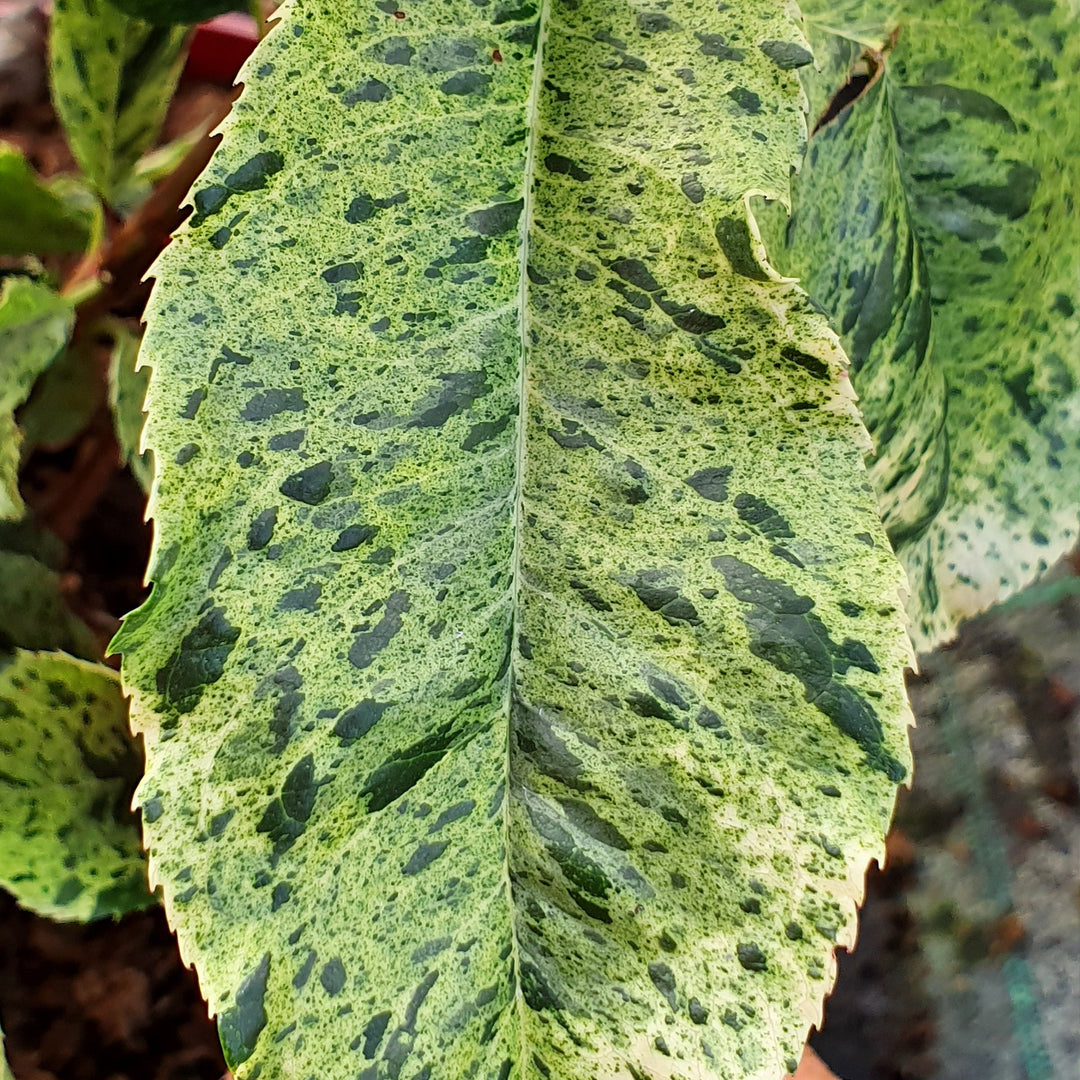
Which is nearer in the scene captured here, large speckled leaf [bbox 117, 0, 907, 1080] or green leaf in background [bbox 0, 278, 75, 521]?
large speckled leaf [bbox 117, 0, 907, 1080]

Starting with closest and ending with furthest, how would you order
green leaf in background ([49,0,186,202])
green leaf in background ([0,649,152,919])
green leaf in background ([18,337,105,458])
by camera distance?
green leaf in background ([0,649,152,919]) < green leaf in background ([49,0,186,202]) < green leaf in background ([18,337,105,458])

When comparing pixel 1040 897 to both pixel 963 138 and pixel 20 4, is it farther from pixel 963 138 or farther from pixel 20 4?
pixel 20 4

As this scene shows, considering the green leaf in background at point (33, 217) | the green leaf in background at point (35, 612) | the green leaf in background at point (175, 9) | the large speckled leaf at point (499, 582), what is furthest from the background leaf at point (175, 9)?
the green leaf in background at point (35, 612)

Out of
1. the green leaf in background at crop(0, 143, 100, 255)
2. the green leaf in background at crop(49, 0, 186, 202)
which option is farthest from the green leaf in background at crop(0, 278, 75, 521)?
the green leaf in background at crop(49, 0, 186, 202)

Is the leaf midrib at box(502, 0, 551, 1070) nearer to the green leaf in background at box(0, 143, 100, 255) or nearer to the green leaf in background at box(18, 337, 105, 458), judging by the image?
the green leaf in background at box(0, 143, 100, 255)

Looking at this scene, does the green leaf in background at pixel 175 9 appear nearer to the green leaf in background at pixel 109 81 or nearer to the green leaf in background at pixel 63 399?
the green leaf in background at pixel 109 81
